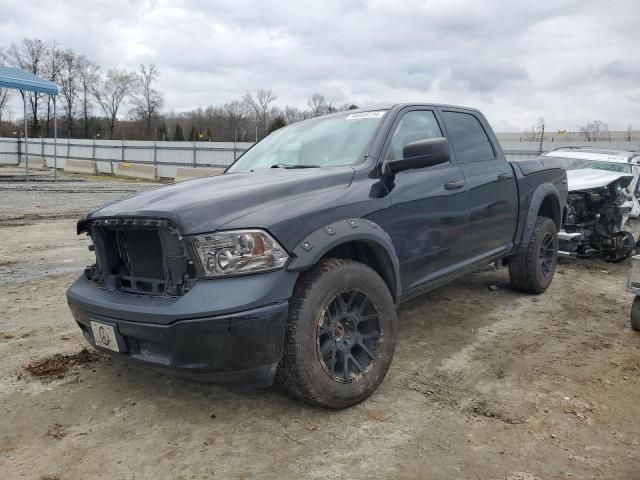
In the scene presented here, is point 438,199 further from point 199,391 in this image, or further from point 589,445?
point 199,391

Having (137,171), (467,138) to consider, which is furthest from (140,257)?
(137,171)

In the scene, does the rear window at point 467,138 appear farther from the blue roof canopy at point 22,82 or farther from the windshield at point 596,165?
the blue roof canopy at point 22,82

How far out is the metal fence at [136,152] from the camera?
2927 centimetres

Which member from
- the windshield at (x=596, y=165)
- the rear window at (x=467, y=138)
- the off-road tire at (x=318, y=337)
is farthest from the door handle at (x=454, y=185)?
the windshield at (x=596, y=165)

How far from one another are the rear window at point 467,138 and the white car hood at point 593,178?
10.9 feet

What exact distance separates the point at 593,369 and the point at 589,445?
3.73 ft

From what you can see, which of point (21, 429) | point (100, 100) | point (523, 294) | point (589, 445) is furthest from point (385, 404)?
point (100, 100)

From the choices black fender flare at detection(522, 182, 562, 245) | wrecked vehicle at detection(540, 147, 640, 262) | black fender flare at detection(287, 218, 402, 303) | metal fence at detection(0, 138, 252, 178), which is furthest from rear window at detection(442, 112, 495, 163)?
metal fence at detection(0, 138, 252, 178)

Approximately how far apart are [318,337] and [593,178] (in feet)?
21.3

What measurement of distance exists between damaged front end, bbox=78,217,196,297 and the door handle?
7.01ft

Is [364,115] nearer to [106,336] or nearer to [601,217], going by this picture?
[106,336]

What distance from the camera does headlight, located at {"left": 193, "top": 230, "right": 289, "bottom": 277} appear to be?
261 centimetres

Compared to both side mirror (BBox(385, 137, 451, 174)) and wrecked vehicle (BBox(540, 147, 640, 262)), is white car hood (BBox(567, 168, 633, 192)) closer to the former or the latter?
wrecked vehicle (BBox(540, 147, 640, 262))

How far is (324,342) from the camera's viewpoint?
2928 millimetres
